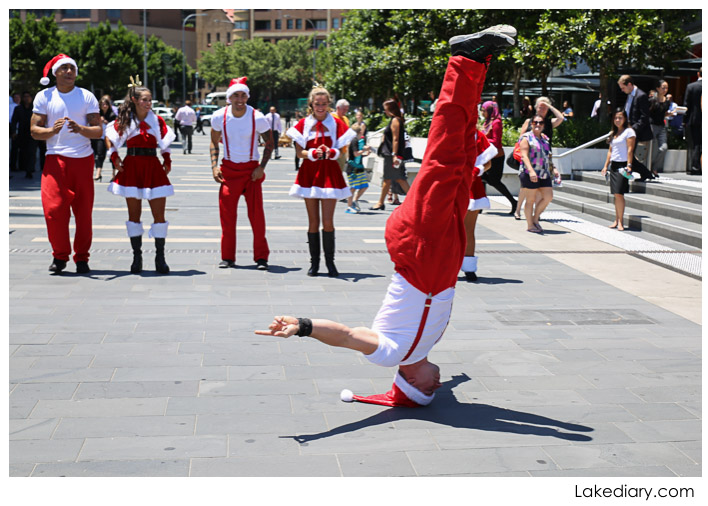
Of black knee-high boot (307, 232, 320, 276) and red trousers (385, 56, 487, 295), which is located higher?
red trousers (385, 56, 487, 295)

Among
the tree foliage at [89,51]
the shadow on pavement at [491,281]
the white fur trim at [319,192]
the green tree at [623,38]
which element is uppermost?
the tree foliage at [89,51]

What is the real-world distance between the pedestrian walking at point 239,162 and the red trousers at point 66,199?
1299 mm

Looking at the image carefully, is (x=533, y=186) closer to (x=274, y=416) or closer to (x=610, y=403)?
(x=610, y=403)

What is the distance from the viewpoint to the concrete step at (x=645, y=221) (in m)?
11.3

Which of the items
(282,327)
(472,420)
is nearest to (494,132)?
(472,420)

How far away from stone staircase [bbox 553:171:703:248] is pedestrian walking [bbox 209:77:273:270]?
5585 mm

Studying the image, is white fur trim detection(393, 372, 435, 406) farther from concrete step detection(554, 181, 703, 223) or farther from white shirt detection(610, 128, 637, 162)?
concrete step detection(554, 181, 703, 223)

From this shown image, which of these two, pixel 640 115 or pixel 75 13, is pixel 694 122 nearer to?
pixel 640 115

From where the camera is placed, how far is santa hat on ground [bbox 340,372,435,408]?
484cm

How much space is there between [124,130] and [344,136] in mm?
2155

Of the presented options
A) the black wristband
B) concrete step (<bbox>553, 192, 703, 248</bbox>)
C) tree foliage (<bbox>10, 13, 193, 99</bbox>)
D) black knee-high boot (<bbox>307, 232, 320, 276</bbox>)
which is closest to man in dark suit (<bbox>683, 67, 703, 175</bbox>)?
concrete step (<bbox>553, 192, 703, 248</bbox>)

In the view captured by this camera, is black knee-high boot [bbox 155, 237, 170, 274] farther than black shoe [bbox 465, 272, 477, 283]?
Yes

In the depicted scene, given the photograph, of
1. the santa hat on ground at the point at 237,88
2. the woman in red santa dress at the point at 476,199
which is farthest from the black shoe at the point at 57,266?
the woman in red santa dress at the point at 476,199

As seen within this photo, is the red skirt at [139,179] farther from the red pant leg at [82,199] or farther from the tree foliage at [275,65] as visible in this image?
the tree foliage at [275,65]
